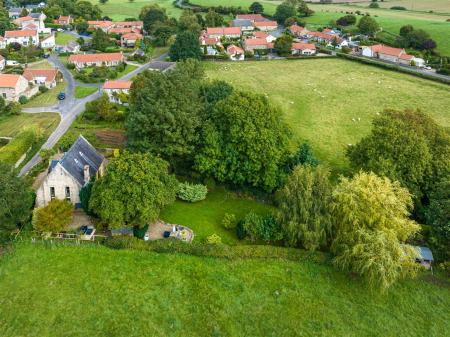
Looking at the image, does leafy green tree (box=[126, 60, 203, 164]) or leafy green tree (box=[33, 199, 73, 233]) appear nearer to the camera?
leafy green tree (box=[33, 199, 73, 233])

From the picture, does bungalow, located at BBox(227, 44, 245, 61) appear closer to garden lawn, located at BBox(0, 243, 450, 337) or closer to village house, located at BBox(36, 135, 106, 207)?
village house, located at BBox(36, 135, 106, 207)

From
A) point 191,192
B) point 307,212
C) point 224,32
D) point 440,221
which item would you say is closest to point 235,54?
point 224,32

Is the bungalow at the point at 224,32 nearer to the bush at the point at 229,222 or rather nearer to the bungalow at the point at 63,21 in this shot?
the bungalow at the point at 63,21

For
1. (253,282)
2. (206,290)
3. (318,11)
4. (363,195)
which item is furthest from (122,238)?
(318,11)

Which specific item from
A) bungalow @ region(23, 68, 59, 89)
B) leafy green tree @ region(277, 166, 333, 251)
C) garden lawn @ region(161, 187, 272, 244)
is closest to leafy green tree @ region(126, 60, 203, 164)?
garden lawn @ region(161, 187, 272, 244)

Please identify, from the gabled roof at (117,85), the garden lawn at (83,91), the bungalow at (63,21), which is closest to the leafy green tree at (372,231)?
the gabled roof at (117,85)
